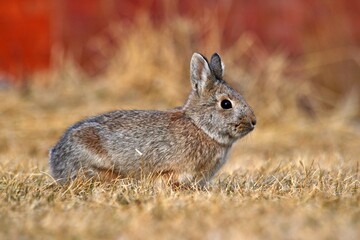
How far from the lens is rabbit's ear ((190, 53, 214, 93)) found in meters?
6.23

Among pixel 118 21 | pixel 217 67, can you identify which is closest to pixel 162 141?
pixel 217 67

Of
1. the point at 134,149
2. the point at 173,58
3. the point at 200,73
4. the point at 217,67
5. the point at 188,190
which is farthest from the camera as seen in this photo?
the point at 173,58

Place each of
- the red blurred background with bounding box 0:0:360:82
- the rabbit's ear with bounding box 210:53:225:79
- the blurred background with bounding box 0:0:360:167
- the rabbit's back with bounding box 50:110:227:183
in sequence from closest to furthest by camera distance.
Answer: the rabbit's back with bounding box 50:110:227:183, the rabbit's ear with bounding box 210:53:225:79, the blurred background with bounding box 0:0:360:167, the red blurred background with bounding box 0:0:360:82

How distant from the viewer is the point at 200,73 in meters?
6.30

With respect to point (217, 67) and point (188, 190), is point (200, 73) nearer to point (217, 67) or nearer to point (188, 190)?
point (217, 67)

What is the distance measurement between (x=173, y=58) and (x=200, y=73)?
15.6 ft

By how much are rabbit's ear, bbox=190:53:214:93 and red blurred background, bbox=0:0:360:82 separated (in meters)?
5.67

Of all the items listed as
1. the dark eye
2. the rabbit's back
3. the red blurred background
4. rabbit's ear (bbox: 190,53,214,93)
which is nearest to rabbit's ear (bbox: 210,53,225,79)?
rabbit's ear (bbox: 190,53,214,93)

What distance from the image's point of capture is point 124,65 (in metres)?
11.3

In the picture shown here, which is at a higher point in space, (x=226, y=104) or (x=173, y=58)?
(x=173, y=58)

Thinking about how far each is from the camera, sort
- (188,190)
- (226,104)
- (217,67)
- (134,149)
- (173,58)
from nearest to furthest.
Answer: (188,190) → (134,149) → (226,104) → (217,67) → (173,58)

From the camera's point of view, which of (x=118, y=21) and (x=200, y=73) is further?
(x=118, y=21)

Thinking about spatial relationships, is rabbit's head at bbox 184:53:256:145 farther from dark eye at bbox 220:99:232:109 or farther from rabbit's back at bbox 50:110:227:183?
rabbit's back at bbox 50:110:227:183

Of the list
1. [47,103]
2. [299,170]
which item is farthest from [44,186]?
[47,103]
